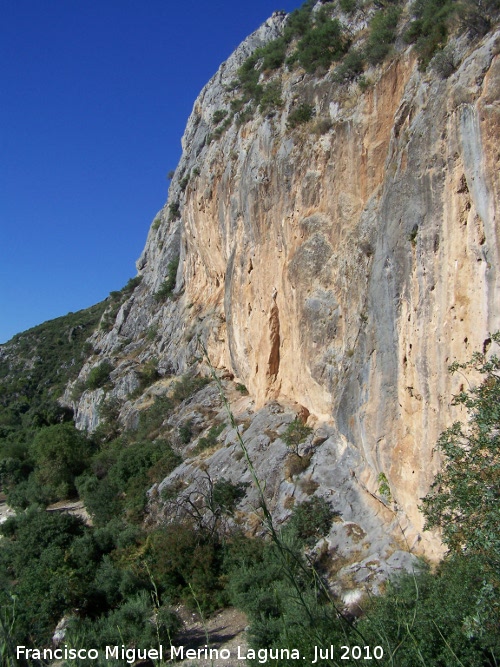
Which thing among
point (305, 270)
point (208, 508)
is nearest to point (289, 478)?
point (208, 508)

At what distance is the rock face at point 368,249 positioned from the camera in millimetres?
8930

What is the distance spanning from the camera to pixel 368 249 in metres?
13.2

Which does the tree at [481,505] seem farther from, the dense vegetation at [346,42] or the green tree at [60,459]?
the green tree at [60,459]

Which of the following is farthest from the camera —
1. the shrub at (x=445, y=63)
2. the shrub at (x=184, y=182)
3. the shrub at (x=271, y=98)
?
the shrub at (x=184, y=182)

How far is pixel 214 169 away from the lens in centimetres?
2544

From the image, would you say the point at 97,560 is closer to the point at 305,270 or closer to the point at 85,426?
the point at 305,270

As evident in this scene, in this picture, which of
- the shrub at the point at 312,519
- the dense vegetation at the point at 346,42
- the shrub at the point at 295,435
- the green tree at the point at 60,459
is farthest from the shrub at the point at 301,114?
the green tree at the point at 60,459

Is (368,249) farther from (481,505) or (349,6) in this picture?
(349,6)

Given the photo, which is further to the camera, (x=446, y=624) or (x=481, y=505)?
(x=446, y=624)

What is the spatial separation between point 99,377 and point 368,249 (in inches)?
1101

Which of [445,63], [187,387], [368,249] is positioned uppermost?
[445,63]

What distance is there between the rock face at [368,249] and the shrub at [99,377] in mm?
12615

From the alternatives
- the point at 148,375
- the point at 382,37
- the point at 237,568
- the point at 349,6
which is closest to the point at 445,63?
the point at 382,37

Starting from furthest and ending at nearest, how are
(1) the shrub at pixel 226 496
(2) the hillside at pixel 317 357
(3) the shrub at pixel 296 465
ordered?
(1) the shrub at pixel 226 496 < (3) the shrub at pixel 296 465 < (2) the hillside at pixel 317 357
